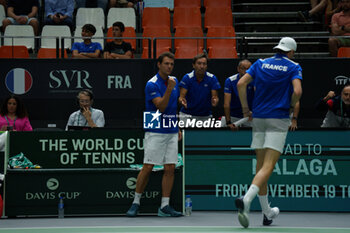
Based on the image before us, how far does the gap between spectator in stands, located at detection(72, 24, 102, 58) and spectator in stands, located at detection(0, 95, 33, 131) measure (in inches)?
99.7

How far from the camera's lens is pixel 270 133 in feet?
24.3

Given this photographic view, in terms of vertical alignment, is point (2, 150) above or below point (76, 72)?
below

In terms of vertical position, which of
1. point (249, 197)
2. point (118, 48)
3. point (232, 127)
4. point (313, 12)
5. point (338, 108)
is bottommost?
point (249, 197)

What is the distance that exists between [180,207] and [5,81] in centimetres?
540

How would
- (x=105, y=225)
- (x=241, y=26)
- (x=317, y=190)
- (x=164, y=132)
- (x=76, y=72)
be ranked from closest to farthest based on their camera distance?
(x=105, y=225)
(x=164, y=132)
(x=317, y=190)
(x=76, y=72)
(x=241, y=26)

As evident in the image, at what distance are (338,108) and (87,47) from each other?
534 centimetres

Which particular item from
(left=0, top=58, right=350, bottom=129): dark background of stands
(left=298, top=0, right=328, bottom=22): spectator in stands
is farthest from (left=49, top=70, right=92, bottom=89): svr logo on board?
(left=298, top=0, right=328, bottom=22): spectator in stands

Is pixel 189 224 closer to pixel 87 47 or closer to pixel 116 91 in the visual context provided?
pixel 116 91

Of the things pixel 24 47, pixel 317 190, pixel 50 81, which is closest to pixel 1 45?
pixel 24 47

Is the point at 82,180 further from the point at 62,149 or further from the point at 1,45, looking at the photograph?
the point at 1,45

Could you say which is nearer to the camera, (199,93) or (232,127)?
(232,127)

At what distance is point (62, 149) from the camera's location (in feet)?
28.5

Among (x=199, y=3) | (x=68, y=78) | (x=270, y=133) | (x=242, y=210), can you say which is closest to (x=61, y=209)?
(x=242, y=210)

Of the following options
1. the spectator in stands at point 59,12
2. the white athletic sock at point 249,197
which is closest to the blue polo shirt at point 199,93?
the white athletic sock at point 249,197
